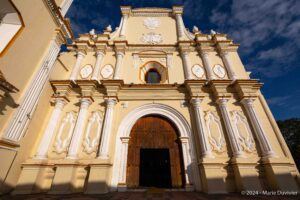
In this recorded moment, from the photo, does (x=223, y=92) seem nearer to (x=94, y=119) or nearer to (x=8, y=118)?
(x=94, y=119)

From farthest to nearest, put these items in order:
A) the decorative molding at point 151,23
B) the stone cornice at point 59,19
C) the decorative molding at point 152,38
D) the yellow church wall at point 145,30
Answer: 1. the decorative molding at point 151,23
2. the yellow church wall at point 145,30
3. the decorative molding at point 152,38
4. the stone cornice at point 59,19

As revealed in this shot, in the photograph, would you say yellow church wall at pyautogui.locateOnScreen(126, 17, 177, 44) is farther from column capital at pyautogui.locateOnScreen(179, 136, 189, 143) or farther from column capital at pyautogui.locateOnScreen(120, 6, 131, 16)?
column capital at pyautogui.locateOnScreen(179, 136, 189, 143)

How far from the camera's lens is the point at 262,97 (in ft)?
22.5

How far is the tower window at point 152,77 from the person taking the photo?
8617 millimetres

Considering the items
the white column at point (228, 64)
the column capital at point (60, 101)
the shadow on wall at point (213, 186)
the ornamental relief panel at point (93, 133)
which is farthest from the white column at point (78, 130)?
the white column at point (228, 64)

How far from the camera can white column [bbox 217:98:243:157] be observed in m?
5.44

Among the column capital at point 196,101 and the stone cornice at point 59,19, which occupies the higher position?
the stone cornice at point 59,19

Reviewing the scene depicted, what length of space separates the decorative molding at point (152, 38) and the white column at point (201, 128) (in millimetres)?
5157

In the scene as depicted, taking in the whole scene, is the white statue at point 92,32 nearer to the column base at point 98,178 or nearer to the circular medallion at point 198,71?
the circular medallion at point 198,71

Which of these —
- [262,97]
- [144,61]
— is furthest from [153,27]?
[262,97]

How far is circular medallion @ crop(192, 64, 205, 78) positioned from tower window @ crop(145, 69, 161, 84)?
2.16 meters

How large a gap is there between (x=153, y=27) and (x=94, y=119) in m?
7.79

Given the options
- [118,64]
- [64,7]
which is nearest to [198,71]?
[118,64]

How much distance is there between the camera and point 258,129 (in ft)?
18.9
